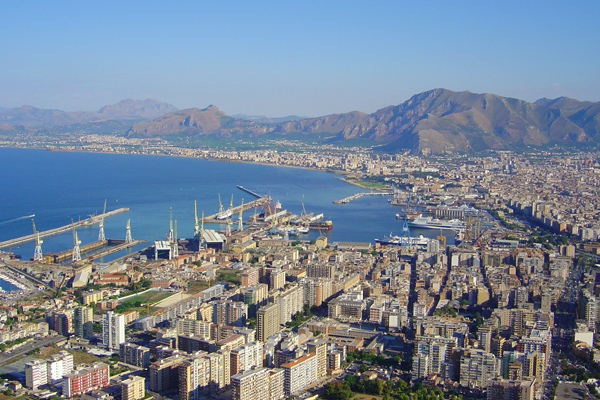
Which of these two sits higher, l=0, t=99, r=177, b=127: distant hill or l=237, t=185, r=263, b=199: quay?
l=0, t=99, r=177, b=127: distant hill

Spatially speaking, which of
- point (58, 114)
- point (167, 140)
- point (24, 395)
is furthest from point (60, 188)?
point (58, 114)

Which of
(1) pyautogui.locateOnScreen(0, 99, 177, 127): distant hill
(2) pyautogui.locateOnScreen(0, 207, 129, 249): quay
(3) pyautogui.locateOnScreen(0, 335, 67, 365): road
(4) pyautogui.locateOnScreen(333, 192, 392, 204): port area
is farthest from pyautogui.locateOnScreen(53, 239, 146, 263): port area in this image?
(1) pyautogui.locateOnScreen(0, 99, 177, 127): distant hill

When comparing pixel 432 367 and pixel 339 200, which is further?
pixel 339 200

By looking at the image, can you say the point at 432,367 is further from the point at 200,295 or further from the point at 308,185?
the point at 308,185

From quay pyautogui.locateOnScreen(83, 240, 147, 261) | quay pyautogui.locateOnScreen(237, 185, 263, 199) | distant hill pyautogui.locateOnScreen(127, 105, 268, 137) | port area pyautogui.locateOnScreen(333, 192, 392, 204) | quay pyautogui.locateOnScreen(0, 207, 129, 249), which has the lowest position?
quay pyautogui.locateOnScreen(83, 240, 147, 261)

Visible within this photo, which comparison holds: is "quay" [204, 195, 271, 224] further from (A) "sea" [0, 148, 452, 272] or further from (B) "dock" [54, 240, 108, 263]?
(B) "dock" [54, 240, 108, 263]

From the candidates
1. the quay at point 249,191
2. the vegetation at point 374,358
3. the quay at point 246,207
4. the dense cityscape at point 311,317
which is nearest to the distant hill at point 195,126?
the quay at point 249,191

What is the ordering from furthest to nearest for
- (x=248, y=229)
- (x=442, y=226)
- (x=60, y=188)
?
(x=60, y=188) < (x=442, y=226) < (x=248, y=229)
